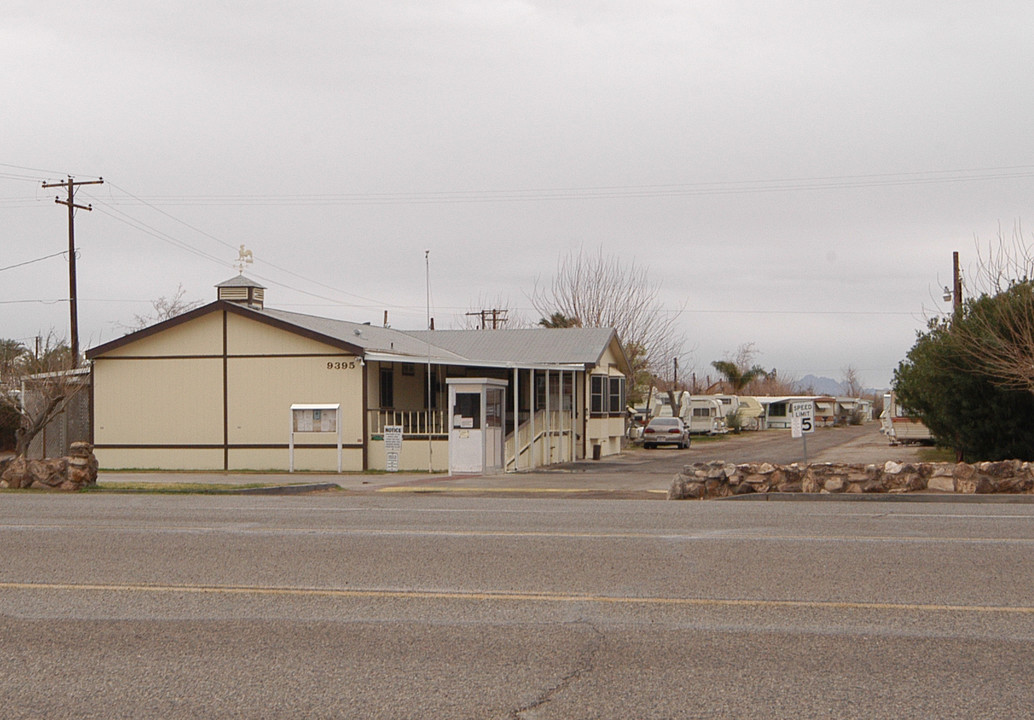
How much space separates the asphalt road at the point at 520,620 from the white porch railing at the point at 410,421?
15093 mm

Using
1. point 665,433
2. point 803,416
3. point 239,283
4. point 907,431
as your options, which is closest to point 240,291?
point 239,283

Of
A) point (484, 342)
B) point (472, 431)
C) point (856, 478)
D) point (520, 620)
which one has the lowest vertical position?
point (520, 620)

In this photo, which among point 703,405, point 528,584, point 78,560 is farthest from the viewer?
point 703,405

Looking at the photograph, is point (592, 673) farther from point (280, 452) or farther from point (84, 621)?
point (280, 452)

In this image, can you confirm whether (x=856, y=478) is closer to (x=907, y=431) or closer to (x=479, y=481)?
(x=479, y=481)

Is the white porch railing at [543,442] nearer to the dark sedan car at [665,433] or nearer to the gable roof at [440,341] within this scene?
the gable roof at [440,341]

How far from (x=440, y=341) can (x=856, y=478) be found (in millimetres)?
24708

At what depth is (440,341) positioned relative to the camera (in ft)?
134

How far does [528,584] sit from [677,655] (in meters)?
2.55

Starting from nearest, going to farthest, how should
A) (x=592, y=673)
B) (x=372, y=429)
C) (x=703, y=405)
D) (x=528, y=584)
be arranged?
(x=592, y=673)
(x=528, y=584)
(x=372, y=429)
(x=703, y=405)

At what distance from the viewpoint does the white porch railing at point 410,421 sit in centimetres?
2858

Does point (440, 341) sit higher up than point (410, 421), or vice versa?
→ point (440, 341)

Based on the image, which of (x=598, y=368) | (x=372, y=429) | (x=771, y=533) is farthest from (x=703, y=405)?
(x=771, y=533)

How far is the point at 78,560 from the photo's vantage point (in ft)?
35.0
